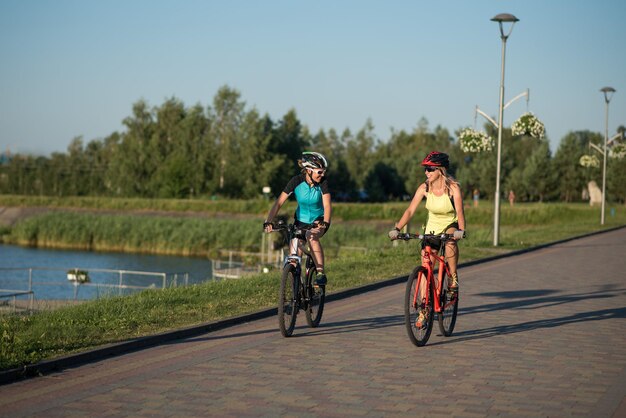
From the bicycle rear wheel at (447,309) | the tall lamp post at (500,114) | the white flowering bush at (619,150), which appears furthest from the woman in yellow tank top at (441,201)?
the white flowering bush at (619,150)

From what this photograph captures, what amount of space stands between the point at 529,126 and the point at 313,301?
20.4 metres

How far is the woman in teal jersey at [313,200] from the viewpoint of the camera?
9711mm

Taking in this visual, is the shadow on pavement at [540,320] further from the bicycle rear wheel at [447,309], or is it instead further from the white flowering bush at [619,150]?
the white flowering bush at [619,150]

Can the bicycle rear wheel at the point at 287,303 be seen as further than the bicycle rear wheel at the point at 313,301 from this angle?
No

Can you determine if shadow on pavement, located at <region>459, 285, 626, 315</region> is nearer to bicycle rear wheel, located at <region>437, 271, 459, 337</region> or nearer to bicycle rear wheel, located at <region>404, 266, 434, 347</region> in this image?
bicycle rear wheel, located at <region>437, 271, 459, 337</region>

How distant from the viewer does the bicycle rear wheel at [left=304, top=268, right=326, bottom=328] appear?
10.0 metres

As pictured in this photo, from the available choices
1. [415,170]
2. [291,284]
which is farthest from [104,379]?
[415,170]

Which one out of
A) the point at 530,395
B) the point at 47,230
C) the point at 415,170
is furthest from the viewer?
the point at 415,170

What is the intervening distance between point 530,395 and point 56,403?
353cm

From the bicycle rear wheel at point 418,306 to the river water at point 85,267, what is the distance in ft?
92.3

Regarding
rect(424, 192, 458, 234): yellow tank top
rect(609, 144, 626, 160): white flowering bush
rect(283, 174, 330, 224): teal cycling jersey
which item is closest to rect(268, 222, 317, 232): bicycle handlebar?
rect(283, 174, 330, 224): teal cycling jersey

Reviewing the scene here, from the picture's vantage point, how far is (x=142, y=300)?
11727 millimetres

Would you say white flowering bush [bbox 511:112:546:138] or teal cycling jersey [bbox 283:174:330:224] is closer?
teal cycling jersey [bbox 283:174:330:224]

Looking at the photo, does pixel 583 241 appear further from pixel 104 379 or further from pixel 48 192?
pixel 48 192
